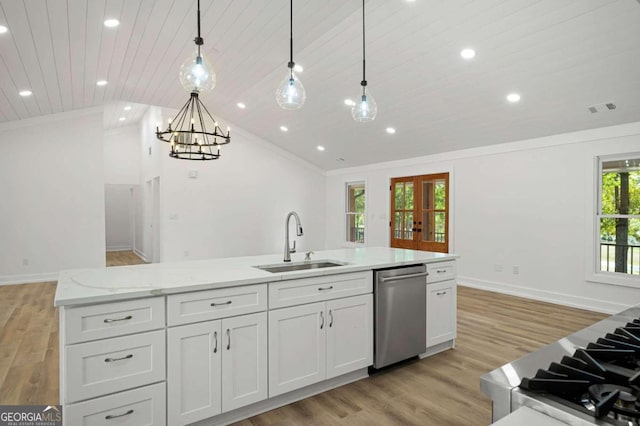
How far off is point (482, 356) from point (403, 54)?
324cm

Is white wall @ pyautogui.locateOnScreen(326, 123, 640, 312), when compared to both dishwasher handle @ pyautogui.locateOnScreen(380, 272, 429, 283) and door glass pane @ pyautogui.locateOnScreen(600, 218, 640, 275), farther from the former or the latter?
dishwasher handle @ pyautogui.locateOnScreen(380, 272, 429, 283)

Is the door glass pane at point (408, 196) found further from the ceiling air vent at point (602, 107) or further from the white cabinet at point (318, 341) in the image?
the white cabinet at point (318, 341)

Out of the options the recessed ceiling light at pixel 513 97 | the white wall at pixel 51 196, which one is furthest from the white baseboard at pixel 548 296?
the white wall at pixel 51 196

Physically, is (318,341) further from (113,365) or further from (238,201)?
(238,201)

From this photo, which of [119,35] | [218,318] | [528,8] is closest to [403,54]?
[528,8]

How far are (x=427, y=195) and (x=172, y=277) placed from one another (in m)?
5.57

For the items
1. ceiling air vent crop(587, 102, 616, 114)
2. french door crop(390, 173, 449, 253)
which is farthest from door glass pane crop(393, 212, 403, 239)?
ceiling air vent crop(587, 102, 616, 114)

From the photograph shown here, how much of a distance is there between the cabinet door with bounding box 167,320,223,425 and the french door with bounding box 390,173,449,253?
207 inches

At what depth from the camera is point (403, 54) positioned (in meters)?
4.10

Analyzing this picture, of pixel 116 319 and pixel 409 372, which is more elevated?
pixel 116 319

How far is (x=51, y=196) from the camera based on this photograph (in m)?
6.39

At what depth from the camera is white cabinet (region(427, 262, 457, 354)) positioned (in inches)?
120

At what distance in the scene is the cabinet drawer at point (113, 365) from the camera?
1.64m

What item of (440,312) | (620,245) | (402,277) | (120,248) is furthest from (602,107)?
(120,248)
